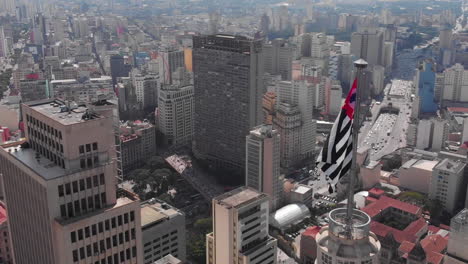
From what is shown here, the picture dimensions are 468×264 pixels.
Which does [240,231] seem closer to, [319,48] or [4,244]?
[4,244]

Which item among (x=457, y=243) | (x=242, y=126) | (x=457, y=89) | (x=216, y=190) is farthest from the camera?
(x=457, y=89)

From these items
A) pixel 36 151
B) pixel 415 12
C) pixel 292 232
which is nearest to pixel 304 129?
pixel 292 232

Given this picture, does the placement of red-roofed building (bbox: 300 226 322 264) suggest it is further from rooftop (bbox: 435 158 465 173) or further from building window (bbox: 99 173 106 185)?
building window (bbox: 99 173 106 185)

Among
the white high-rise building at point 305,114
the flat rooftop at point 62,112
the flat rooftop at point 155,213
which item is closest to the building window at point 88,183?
the flat rooftop at point 62,112

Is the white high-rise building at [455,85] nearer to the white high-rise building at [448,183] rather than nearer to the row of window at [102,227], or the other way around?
the white high-rise building at [448,183]

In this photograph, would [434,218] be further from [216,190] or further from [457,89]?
[457,89]

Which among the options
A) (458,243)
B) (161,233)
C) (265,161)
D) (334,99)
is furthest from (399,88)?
(161,233)

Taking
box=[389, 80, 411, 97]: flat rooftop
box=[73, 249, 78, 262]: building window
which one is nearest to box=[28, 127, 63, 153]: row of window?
box=[73, 249, 78, 262]: building window
